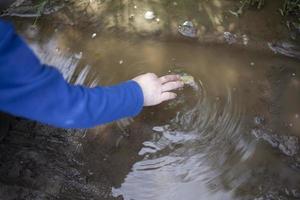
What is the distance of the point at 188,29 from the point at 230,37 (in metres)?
0.20

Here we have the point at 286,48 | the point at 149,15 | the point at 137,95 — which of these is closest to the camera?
the point at 137,95

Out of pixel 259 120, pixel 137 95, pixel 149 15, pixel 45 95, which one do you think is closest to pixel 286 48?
pixel 259 120

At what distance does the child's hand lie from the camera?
72.0 inches

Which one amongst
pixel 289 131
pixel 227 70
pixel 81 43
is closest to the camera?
pixel 289 131

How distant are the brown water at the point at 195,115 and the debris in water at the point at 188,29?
33mm

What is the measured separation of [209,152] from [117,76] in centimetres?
55

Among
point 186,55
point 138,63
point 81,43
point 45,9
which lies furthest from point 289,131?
point 45,9

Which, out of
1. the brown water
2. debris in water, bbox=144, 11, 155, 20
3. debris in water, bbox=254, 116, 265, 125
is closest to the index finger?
the brown water

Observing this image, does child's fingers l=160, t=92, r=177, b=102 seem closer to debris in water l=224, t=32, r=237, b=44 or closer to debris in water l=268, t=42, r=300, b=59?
debris in water l=224, t=32, r=237, b=44

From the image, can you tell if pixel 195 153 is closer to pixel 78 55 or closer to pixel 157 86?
pixel 157 86

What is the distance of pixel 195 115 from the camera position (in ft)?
6.71

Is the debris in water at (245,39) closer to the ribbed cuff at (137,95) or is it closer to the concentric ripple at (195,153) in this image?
the concentric ripple at (195,153)

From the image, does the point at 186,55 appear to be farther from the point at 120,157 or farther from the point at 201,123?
the point at 120,157

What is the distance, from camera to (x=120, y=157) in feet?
6.48
